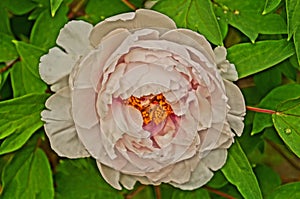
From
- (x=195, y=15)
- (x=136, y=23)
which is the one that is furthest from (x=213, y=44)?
(x=136, y=23)

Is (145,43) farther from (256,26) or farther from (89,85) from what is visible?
(256,26)

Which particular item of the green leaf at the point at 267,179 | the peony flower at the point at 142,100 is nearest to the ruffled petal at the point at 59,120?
the peony flower at the point at 142,100

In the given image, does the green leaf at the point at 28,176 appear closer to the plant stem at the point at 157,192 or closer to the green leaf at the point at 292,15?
the plant stem at the point at 157,192

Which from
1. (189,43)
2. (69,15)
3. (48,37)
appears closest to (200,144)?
(189,43)

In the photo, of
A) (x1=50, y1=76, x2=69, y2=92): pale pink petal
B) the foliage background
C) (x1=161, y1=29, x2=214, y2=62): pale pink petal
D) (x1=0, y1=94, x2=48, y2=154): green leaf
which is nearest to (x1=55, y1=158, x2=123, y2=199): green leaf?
the foliage background

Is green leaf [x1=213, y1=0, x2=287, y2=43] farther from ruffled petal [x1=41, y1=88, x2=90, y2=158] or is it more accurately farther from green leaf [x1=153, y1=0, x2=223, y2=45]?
ruffled petal [x1=41, y1=88, x2=90, y2=158]
